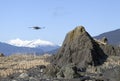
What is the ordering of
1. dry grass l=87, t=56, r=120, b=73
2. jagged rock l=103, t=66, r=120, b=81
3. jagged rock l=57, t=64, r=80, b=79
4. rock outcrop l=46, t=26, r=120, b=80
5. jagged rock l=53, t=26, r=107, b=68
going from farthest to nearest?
jagged rock l=53, t=26, r=107, b=68 → rock outcrop l=46, t=26, r=120, b=80 → dry grass l=87, t=56, r=120, b=73 → jagged rock l=57, t=64, r=80, b=79 → jagged rock l=103, t=66, r=120, b=81

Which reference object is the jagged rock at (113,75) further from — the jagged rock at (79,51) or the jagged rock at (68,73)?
the jagged rock at (79,51)

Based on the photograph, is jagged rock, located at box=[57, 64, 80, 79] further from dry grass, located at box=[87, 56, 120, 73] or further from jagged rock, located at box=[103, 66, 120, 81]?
jagged rock, located at box=[103, 66, 120, 81]

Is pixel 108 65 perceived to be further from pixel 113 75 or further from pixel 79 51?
pixel 113 75

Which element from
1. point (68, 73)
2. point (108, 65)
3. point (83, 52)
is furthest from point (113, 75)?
point (83, 52)

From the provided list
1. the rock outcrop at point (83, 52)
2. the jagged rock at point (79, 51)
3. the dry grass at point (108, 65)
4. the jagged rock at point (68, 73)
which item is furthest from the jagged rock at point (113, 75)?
the jagged rock at point (79, 51)

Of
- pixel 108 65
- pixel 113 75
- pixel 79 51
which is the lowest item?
pixel 113 75

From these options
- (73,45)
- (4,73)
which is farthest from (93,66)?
(4,73)

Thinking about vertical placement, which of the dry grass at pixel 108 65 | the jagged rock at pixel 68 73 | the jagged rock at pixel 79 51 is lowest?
the jagged rock at pixel 68 73

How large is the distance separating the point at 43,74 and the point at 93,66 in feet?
14.7

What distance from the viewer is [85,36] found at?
38312 millimetres

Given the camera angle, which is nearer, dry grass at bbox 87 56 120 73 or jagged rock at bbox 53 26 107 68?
dry grass at bbox 87 56 120 73

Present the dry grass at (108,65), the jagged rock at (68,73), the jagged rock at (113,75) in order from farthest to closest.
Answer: the dry grass at (108,65) → the jagged rock at (68,73) → the jagged rock at (113,75)

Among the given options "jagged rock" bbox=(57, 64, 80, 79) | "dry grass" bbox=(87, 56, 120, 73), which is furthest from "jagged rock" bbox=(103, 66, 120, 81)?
"dry grass" bbox=(87, 56, 120, 73)

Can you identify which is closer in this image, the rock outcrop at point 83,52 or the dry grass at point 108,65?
the dry grass at point 108,65
